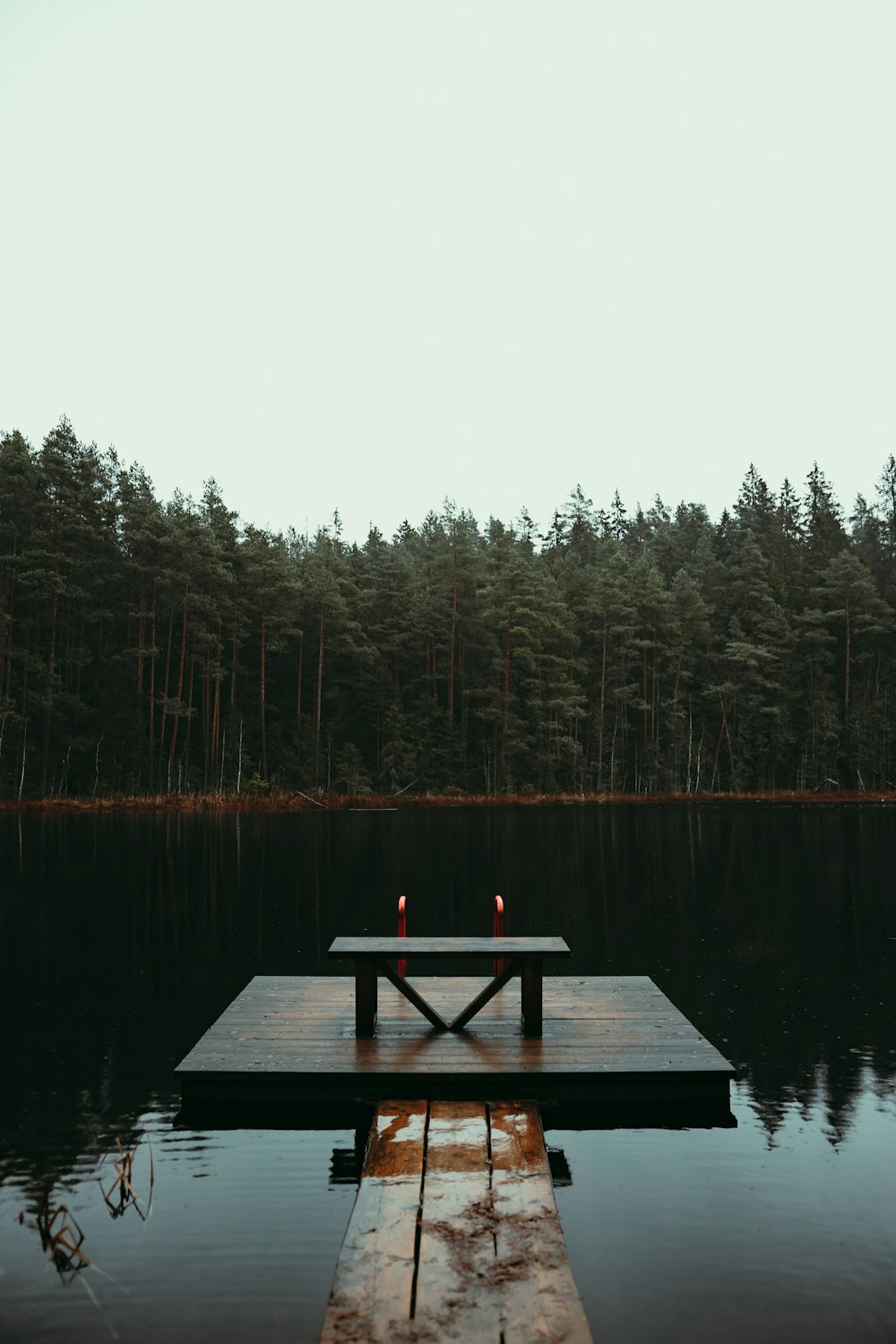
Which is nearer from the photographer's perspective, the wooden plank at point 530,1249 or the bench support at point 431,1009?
the wooden plank at point 530,1249

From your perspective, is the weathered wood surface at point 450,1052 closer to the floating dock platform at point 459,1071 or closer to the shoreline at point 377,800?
the floating dock platform at point 459,1071

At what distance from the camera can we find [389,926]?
14555 mm

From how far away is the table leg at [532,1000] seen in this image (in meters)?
7.56

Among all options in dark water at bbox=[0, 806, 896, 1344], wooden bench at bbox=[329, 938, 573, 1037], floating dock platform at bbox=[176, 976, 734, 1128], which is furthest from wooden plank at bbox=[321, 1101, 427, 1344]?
wooden bench at bbox=[329, 938, 573, 1037]

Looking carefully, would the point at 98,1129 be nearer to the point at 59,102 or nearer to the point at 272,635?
the point at 59,102

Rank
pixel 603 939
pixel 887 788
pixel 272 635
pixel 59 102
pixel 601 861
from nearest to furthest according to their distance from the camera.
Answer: pixel 603 939, pixel 601 861, pixel 59 102, pixel 272 635, pixel 887 788

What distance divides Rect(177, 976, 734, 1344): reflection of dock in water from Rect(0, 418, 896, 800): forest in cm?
3709

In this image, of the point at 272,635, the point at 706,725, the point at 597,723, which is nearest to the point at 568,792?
the point at 597,723

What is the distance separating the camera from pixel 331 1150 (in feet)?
20.1

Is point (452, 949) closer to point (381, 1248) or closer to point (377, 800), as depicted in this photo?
point (381, 1248)

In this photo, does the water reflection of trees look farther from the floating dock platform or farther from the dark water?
the floating dock platform

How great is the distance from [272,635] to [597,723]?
18.1m

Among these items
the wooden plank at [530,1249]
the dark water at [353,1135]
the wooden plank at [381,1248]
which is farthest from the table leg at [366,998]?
the wooden plank at [530,1249]

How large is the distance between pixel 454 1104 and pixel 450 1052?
0.66m
